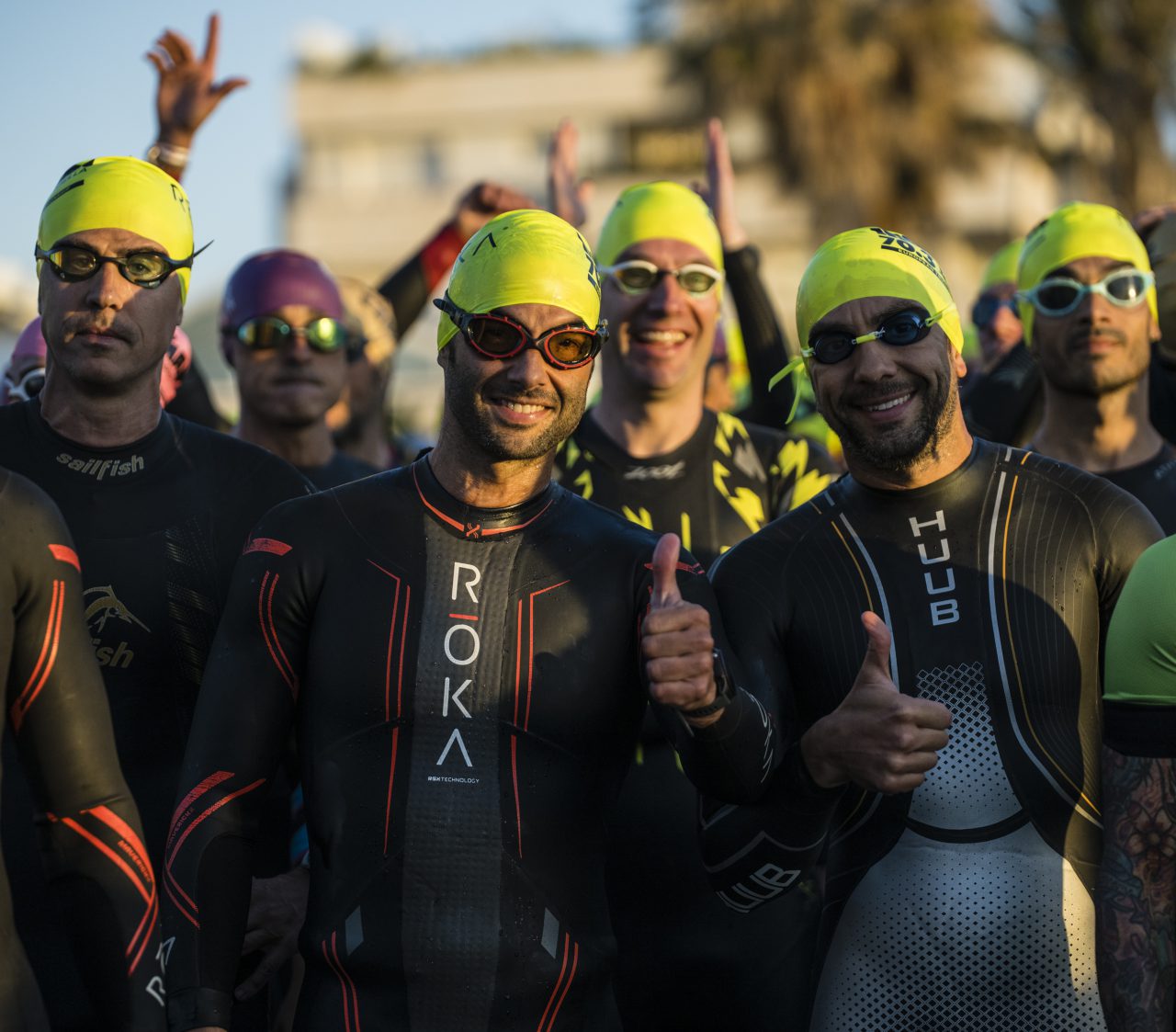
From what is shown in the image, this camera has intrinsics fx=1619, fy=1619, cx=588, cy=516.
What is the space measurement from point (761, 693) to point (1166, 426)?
2698mm

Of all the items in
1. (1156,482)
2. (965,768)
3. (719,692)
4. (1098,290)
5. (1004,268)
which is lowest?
(965,768)

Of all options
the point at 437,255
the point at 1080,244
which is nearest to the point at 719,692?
the point at 1080,244

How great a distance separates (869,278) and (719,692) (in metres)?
1.28

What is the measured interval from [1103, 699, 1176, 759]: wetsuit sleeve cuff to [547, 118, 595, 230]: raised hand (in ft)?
11.8

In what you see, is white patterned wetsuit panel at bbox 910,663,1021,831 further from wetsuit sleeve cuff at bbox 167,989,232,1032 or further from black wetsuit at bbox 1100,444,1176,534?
wetsuit sleeve cuff at bbox 167,989,232,1032

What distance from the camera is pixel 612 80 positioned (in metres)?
39.8

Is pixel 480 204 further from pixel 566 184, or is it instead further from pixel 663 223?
pixel 663 223

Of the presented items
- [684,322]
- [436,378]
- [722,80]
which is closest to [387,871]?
[684,322]

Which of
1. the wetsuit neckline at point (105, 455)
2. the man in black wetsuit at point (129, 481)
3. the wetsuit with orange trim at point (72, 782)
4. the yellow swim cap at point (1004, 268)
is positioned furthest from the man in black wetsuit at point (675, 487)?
the yellow swim cap at point (1004, 268)

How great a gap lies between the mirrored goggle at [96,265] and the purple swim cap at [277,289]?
1.54 m

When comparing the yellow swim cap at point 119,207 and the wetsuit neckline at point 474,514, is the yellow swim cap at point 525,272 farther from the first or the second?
the yellow swim cap at point 119,207

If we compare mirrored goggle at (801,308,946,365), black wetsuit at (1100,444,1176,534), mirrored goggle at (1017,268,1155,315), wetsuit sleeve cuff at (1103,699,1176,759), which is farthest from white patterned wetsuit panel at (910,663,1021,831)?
mirrored goggle at (1017,268,1155,315)

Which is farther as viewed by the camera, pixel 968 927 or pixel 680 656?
pixel 968 927

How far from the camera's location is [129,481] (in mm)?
4195
